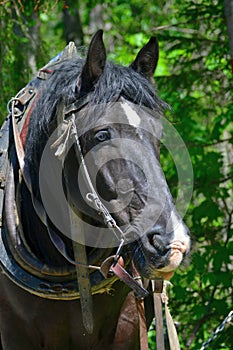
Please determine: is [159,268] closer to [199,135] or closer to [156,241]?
[156,241]

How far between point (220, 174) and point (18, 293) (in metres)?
→ 2.61

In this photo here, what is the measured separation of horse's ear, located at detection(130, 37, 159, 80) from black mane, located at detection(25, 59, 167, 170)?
10 cm

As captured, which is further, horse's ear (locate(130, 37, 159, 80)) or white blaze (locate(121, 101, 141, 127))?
horse's ear (locate(130, 37, 159, 80))

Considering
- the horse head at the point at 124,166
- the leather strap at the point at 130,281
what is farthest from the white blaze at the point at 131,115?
the leather strap at the point at 130,281

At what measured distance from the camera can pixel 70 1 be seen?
6.58 meters

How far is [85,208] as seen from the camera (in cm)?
323

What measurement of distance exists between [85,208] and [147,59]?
2.56 feet

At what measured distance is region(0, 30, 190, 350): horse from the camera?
9.75 feet

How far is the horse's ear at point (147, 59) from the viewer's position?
11.3 feet

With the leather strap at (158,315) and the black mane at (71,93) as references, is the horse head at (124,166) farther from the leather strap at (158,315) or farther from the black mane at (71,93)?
the leather strap at (158,315)

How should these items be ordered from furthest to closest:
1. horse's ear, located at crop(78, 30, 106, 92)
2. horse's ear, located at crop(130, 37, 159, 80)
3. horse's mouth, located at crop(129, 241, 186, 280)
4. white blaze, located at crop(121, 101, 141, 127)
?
horse's ear, located at crop(130, 37, 159, 80), horse's ear, located at crop(78, 30, 106, 92), white blaze, located at crop(121, 101, 141, 127), horse's mouth, located at crop(129, 241, 186, 280)

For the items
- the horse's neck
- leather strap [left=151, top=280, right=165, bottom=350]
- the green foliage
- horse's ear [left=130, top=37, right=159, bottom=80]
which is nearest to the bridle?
leather strap [left=151, top=280, right=165, bottom=350]

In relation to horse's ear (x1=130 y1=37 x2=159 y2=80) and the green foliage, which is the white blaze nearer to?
horse's ear (x1=130 y1=37 x2=159 y2=80)

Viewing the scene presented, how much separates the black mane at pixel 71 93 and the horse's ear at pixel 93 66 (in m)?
0.03
